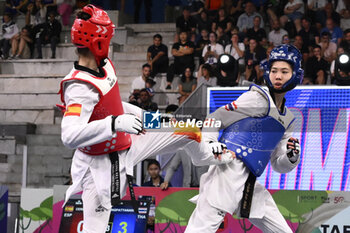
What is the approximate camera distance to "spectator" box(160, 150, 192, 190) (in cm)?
885

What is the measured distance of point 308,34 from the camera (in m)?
13.1

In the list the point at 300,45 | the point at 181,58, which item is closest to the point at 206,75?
the point at 181,58

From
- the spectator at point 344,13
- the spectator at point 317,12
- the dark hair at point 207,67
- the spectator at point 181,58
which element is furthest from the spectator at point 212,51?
the spectator at point 344,13

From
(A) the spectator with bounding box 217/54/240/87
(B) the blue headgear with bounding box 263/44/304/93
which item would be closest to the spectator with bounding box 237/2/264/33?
(A) the spectator with bounding box 217/54/240/87

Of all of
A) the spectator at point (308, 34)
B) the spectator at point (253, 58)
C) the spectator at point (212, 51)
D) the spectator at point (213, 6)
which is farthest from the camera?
the spectator at point (213, 6)

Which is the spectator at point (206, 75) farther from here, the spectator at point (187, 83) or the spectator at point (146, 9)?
the spectator at point (146, 9)

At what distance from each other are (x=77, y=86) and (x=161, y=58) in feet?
26.5

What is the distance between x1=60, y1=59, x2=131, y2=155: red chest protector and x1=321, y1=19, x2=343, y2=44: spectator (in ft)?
24.9

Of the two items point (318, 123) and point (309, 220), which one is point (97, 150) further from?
point (318, 123)

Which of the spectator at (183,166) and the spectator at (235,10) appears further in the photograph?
the spectator at (235,10)

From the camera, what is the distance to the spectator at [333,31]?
12848 millimetres

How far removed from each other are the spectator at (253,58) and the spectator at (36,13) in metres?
4.33

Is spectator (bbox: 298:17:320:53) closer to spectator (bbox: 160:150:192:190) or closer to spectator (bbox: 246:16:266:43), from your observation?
spectator (bbox: 246:16:266:43)

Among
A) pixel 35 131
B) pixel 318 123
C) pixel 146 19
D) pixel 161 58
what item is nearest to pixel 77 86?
pixel 318 123
